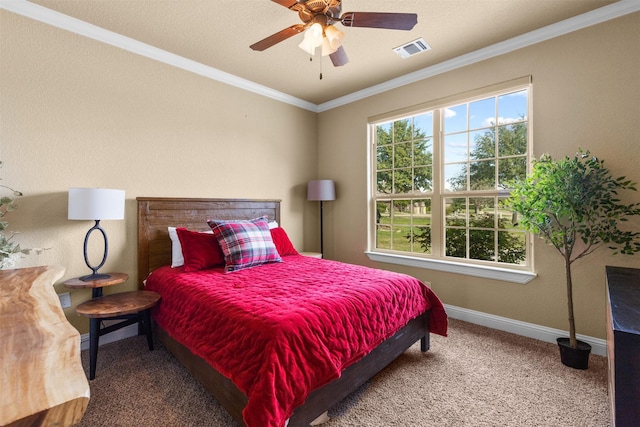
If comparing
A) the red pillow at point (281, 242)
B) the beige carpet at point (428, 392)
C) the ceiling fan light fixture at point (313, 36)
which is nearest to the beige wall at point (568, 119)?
the beige carpet at point (428, 392)

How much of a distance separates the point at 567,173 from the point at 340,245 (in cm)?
265

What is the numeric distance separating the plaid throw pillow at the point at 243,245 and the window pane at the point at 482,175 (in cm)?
215

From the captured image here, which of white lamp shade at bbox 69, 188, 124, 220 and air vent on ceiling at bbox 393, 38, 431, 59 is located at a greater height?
air vent on ceiling at bbox 393, 38, 431, 59

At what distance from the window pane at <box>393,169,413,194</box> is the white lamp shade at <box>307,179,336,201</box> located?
2.79 feet

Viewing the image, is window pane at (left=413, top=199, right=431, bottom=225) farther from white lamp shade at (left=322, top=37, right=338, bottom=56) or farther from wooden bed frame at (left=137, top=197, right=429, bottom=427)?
white lamp shade at (left=322, top=37, right=338, bottom=56)

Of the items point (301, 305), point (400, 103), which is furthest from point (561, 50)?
point (301, 305)

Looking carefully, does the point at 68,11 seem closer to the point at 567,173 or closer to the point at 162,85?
the point at 162,85

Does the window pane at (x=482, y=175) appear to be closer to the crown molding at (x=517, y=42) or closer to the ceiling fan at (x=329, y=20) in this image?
the crown molding at (x=517, y=42)

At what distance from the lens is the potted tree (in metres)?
2.11

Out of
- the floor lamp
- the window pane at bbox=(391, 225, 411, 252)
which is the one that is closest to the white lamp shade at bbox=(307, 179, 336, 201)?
the floor lamp

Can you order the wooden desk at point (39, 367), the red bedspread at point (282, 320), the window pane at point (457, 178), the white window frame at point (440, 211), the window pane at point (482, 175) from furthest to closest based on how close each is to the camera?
1. the window pane at point (482, 175)
2. the window pane at point (457, 178)
3. the white window frame at point (440, 211)
4. the red bedspread at point (282, 320)
5. the wooden desk at point (39, 367)

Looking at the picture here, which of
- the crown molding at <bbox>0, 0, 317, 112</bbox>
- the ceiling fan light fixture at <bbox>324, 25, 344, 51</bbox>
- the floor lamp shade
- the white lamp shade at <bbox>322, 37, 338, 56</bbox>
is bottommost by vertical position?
the floor lamp shade

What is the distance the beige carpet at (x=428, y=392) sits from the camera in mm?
1686

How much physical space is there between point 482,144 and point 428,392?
7.77 feet
